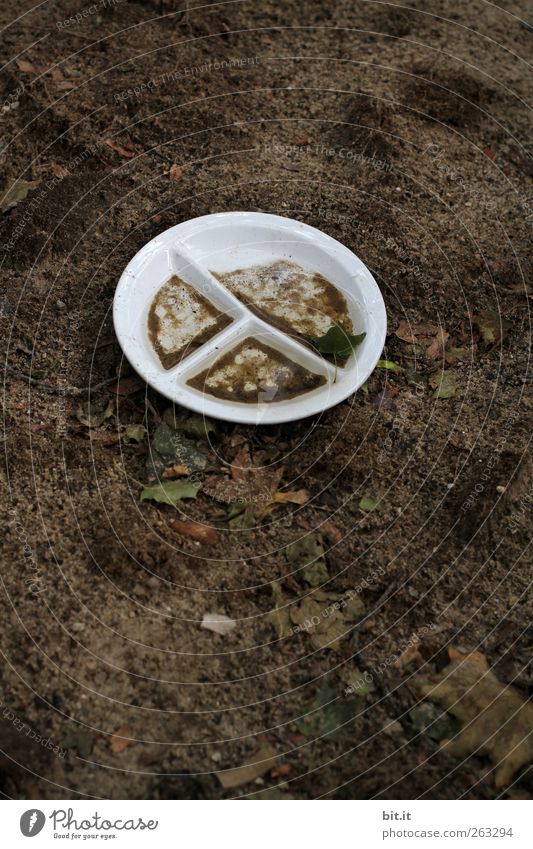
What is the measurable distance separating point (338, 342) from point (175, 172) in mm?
1884

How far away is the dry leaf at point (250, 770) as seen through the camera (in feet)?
8.80

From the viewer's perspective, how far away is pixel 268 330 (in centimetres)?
372

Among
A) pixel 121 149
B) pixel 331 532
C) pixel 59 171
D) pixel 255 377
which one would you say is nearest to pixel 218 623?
pixel 331 532

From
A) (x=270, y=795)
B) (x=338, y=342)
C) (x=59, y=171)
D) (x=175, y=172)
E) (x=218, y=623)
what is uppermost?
(x=175, y=172)

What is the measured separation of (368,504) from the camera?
11.3 feet

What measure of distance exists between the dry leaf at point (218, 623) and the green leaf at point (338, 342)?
1.32 meters

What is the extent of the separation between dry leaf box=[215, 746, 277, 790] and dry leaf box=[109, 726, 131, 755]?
0.34 metres

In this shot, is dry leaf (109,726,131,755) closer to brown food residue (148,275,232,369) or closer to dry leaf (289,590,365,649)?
dry leaf (289,590,365,649)

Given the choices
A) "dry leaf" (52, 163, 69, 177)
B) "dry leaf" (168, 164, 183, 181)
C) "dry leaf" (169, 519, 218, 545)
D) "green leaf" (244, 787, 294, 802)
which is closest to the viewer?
"green leaf" (244, 787, 294, 802)

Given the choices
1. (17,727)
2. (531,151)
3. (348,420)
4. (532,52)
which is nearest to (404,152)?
(531,151)

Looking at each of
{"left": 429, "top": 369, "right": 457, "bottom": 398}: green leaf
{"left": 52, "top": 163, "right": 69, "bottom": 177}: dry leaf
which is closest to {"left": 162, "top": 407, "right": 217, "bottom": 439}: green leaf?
{"left": 429, "top": 369, "right": 457, "bottom": 398}: green leaf

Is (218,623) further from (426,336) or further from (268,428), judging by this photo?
(426,336)

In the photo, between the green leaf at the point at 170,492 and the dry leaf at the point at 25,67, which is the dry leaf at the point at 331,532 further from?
the dry leaf at the point at 25,67

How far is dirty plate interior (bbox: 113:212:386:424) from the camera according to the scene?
348 centimetres
